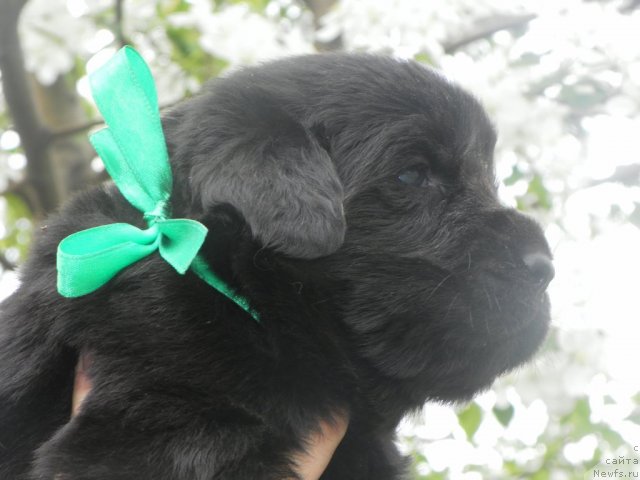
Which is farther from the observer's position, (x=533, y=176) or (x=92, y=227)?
(x=533, y=176)

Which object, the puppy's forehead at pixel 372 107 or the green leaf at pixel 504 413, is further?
the green leaf at pixel 504 413

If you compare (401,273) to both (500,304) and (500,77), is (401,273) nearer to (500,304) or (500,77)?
(500,304)

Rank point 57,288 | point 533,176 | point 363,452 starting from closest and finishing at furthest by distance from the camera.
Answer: point 57,288 < point 363,452 < point 533,176

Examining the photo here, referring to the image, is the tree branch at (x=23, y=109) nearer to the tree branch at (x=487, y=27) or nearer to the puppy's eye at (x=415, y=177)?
the tree branch at (x=487, y=27)

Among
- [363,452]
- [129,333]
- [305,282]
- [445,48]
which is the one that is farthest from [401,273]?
[445,48]

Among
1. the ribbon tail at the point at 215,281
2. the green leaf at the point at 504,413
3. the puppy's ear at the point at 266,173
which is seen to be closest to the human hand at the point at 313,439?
the ribbon tail at the point at 215,281

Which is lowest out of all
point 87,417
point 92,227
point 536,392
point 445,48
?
point 536,392

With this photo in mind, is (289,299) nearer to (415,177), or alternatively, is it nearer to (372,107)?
(415,177)
